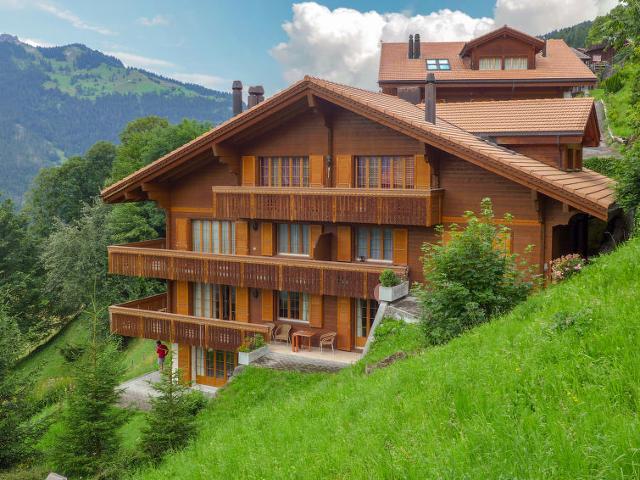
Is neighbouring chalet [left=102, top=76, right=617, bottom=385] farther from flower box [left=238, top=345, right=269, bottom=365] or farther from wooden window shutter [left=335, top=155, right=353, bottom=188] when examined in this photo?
flower box [left=238, top=345, right=269, bottom=365]

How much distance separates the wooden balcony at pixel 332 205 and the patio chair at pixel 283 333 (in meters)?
3.95

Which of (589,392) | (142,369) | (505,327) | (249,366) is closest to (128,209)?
(142,369)

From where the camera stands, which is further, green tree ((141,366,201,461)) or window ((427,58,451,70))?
window ((427,58,451,70))

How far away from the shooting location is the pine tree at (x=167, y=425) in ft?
44.3

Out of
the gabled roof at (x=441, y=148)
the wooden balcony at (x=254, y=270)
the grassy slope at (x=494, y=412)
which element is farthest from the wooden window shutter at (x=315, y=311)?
the grassy slope at (x=494, y=412)

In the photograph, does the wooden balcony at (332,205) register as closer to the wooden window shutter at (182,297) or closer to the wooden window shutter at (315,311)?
the wooden window shutter at (315,311)

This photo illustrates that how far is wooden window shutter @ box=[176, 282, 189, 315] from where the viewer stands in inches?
946

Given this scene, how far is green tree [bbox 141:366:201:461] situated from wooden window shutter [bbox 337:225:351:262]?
8706 mm

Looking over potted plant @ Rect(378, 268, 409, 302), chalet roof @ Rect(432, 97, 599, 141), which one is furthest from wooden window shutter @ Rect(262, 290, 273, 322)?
chalet roof @ Rect(432, 97, 599, 141)

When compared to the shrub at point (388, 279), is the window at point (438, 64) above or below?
above

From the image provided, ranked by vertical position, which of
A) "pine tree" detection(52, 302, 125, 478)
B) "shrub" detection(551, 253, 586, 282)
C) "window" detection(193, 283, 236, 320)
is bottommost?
"pine tree" detection(52, 302, 125, 478)

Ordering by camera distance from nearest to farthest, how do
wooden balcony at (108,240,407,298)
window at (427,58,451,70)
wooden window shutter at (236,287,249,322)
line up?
wooden balcony at (108,240,407,298)
wooden window shutter at (236,287,249,322)
window at (427,58,451,70)

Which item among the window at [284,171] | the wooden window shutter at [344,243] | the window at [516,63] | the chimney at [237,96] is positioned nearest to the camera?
the wooden window shutter at [344,243]

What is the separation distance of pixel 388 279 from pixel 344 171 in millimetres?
4601
